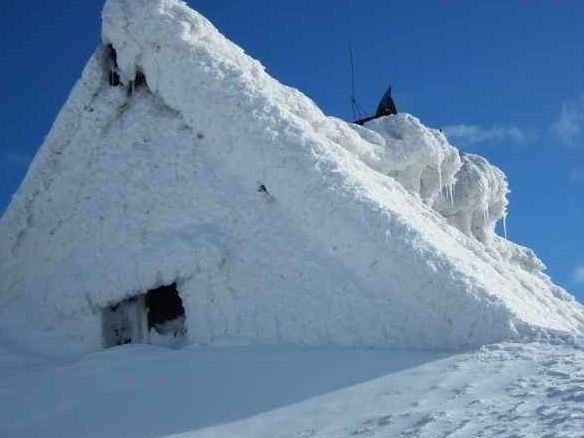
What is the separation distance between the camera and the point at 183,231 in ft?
40.8

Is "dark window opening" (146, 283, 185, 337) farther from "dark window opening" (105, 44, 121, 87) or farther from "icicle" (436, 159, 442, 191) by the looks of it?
"icicle" (436, 159, 442, 191)

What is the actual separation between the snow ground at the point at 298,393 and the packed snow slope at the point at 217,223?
614mm

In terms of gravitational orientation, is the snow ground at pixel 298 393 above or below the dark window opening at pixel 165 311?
below

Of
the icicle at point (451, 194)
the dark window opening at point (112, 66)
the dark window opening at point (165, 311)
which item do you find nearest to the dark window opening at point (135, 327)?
the dark window opening at point (165, 311)

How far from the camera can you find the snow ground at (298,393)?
751 centimetres

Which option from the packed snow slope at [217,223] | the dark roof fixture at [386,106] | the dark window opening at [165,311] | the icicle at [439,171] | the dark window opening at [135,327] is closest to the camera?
the packed snow slope at [217,223]

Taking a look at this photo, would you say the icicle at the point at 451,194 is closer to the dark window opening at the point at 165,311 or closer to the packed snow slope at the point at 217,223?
the packed snow slope at the point at 217,223

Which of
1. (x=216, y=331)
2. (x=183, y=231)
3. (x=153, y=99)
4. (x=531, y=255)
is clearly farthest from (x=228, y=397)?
(x=531, y=255)

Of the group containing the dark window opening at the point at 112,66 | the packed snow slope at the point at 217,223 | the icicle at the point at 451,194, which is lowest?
the packed snow slope at the point at 217,223

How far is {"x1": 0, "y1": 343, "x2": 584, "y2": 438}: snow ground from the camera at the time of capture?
7.51 meters

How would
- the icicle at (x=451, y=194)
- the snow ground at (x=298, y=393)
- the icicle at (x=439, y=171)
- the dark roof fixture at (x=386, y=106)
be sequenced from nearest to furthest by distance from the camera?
the snow ground at (x=298, y=393) < the icicle at (x=439, y=171) < the icicle at (x=451, y=194) < the dark roof fixture at (x=386, y=106)

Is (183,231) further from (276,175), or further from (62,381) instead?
(62,381)

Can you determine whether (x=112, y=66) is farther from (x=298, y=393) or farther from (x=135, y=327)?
(x=298, y=393)

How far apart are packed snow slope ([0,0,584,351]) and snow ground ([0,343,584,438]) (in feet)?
2.02
